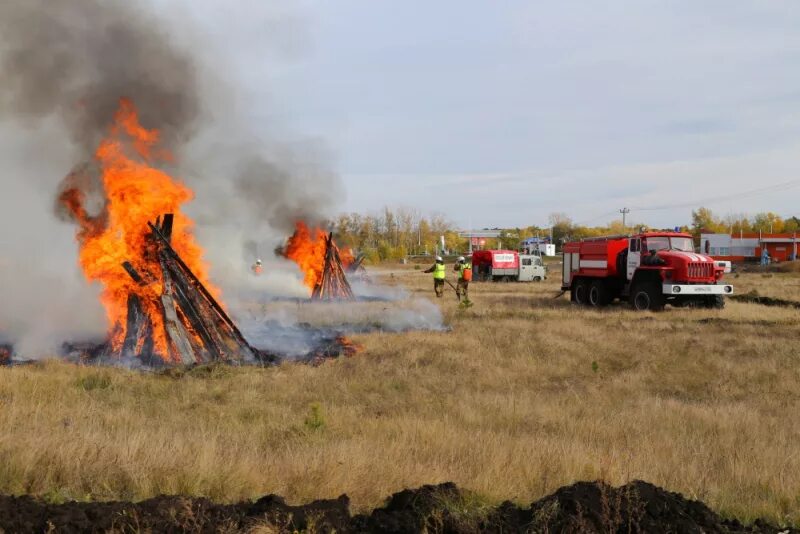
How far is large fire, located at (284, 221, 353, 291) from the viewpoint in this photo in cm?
2588

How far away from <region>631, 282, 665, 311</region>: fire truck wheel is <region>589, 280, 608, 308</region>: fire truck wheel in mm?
1371

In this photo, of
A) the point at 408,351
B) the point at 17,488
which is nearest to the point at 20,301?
the point at 408,351

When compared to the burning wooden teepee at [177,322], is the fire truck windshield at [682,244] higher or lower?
higher

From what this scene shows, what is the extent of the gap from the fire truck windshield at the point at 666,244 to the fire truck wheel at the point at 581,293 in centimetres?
294

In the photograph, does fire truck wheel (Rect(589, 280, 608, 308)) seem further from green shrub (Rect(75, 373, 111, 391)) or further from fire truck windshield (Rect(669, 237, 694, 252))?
green shrub (Rect(75, 373, 111, 391))

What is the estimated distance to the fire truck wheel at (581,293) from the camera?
2208 centimetres

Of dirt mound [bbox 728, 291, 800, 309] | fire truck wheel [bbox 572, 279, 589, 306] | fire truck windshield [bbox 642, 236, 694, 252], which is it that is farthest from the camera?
fire truck wheel [bbox 572, 279, 589, 306]

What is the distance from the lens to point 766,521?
440 cm

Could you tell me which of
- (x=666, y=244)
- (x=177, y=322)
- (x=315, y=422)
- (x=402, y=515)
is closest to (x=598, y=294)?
(x=666, y=244)

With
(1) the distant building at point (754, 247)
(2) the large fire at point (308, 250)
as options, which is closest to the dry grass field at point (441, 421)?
(2) the large fire at point (308, 250)

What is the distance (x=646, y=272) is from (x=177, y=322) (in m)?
13.7

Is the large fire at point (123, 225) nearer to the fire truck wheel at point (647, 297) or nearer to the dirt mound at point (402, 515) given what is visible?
the dirt mound at point (402, 515)

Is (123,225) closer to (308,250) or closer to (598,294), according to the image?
(308,250)

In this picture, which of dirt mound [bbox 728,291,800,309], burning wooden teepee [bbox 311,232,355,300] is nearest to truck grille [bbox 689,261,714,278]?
dirt mound [bbox 728,291,800,309]
